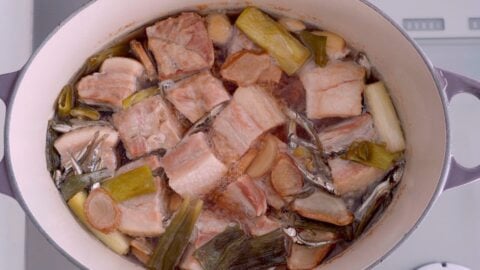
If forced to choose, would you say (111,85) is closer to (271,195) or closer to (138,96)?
(138,96)

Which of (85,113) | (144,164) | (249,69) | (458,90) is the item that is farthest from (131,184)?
(458,90)

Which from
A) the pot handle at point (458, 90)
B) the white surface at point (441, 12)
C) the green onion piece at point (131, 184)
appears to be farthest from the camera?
the white surface at point (441, 12)

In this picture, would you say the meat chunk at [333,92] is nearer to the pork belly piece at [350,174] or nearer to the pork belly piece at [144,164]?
the pork belly piece at [350,174]

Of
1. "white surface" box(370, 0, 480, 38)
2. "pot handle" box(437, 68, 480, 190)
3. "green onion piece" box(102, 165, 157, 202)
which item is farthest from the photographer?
"white surface" box(370, 0, 480, 38)

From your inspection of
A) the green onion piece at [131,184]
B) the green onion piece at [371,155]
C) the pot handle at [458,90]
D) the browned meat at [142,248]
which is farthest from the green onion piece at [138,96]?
the pot handle at [458,90]

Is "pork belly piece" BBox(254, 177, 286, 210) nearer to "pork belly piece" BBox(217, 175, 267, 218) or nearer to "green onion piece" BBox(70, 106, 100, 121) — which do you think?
"pork belly piece" BBox(217, 175, 267, 218)

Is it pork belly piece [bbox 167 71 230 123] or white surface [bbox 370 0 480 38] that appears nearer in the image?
pork belly piece [bbox 167 71 230 123]

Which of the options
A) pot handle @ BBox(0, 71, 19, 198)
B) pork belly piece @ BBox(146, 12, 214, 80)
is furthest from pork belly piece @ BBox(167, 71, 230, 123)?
pot handle @ BBox(0, 71, 19, 198)
